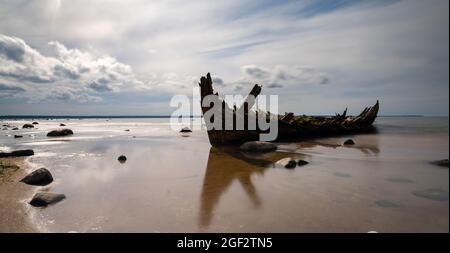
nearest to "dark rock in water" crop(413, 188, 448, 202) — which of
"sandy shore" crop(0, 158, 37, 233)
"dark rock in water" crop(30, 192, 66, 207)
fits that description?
"sandy shore" crop(0, 158, 37, 233)

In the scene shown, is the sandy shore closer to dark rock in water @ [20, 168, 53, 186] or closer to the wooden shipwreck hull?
dark rock in water @ [20, 168, 53, 186]

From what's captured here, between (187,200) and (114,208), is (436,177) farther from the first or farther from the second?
(114,208)

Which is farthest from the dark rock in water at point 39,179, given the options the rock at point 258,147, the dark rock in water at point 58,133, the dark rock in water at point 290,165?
the dark rock in water at point 58,133

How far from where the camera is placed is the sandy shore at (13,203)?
466cm

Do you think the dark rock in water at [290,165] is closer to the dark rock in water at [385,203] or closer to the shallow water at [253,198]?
the shallow water at [253,198]

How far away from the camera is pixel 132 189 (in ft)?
23.4

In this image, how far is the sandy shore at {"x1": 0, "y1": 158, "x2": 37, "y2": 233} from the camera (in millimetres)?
4664

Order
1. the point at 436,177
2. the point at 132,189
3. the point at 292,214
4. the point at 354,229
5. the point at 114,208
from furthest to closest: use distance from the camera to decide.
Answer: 1. the point at 436,177
2. the point at 132,189
3. the point at 114,208
4. the point at 292,214
5. the point at 354,229

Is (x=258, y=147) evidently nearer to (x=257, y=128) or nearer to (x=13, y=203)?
(x=257, y=128)

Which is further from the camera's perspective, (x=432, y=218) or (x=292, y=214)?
(x=292, y=214)
